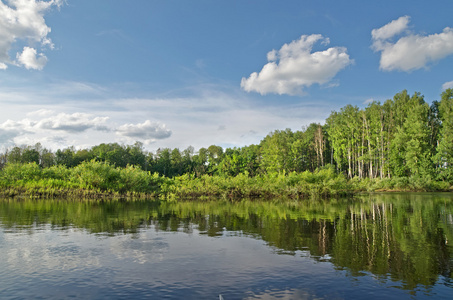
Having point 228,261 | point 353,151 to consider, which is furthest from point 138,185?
point 353,151

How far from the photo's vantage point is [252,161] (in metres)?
87.8

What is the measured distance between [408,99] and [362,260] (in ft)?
205

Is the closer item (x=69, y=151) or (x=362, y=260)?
(x=362, y=260)

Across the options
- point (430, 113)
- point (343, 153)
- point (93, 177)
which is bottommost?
point (93, 177)

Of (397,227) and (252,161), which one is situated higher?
(252,161)

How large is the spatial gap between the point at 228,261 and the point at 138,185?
3354 cm

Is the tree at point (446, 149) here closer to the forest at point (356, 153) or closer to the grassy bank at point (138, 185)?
the forest at point (356, 153)

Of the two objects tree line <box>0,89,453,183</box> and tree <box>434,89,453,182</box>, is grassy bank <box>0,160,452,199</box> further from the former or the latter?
tree <box>434,89,453,182</box>

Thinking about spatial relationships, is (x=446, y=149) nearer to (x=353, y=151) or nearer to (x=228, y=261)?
(x=353, y=151)

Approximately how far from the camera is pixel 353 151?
2559 inches

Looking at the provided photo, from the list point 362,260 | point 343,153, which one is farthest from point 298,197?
point 343,153

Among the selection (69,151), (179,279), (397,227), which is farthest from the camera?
(69,151)

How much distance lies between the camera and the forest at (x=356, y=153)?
49.1 m

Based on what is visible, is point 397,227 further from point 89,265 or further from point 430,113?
point 430,113
